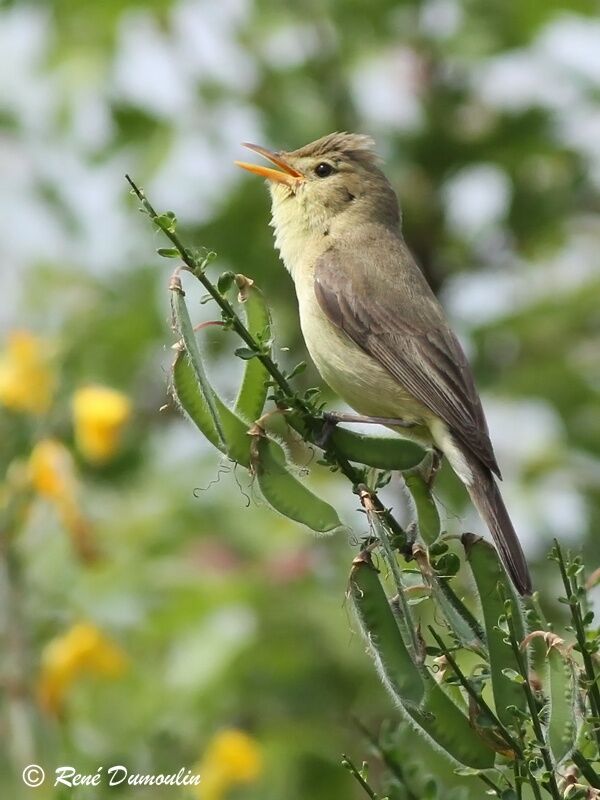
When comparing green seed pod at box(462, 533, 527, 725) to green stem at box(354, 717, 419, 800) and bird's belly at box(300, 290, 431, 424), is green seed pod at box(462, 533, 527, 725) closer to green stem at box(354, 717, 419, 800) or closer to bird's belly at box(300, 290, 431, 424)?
green stem at box(354, 717, 419, 800)

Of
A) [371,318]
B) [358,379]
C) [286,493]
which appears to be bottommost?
[286,493]

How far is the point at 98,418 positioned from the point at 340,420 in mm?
1585

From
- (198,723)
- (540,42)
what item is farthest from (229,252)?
(198,723)

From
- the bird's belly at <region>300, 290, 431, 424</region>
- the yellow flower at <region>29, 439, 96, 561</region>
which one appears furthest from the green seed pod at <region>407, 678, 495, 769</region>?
the yellow flower at <region>29, 439, 96, 561</region>

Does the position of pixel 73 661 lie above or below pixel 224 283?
above

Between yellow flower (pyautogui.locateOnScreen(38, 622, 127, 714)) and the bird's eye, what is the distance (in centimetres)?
159

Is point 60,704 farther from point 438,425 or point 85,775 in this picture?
point 438,425

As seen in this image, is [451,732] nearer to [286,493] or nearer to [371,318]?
[286,493]

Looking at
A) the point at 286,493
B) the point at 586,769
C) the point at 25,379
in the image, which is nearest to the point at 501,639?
the point at 586,769

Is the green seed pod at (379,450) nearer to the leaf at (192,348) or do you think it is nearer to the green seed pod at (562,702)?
the leaf at (192,348)

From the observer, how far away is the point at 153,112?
5.80 metres

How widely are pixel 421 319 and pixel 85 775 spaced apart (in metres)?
1.53

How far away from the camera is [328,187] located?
434cm

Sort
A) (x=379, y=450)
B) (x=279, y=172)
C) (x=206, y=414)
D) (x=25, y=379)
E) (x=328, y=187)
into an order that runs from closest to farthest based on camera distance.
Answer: (x=206, y=414) < (x=379, y=450) < (x=25, y=379) < (x=279, y=172) < (x=328, y=187)
